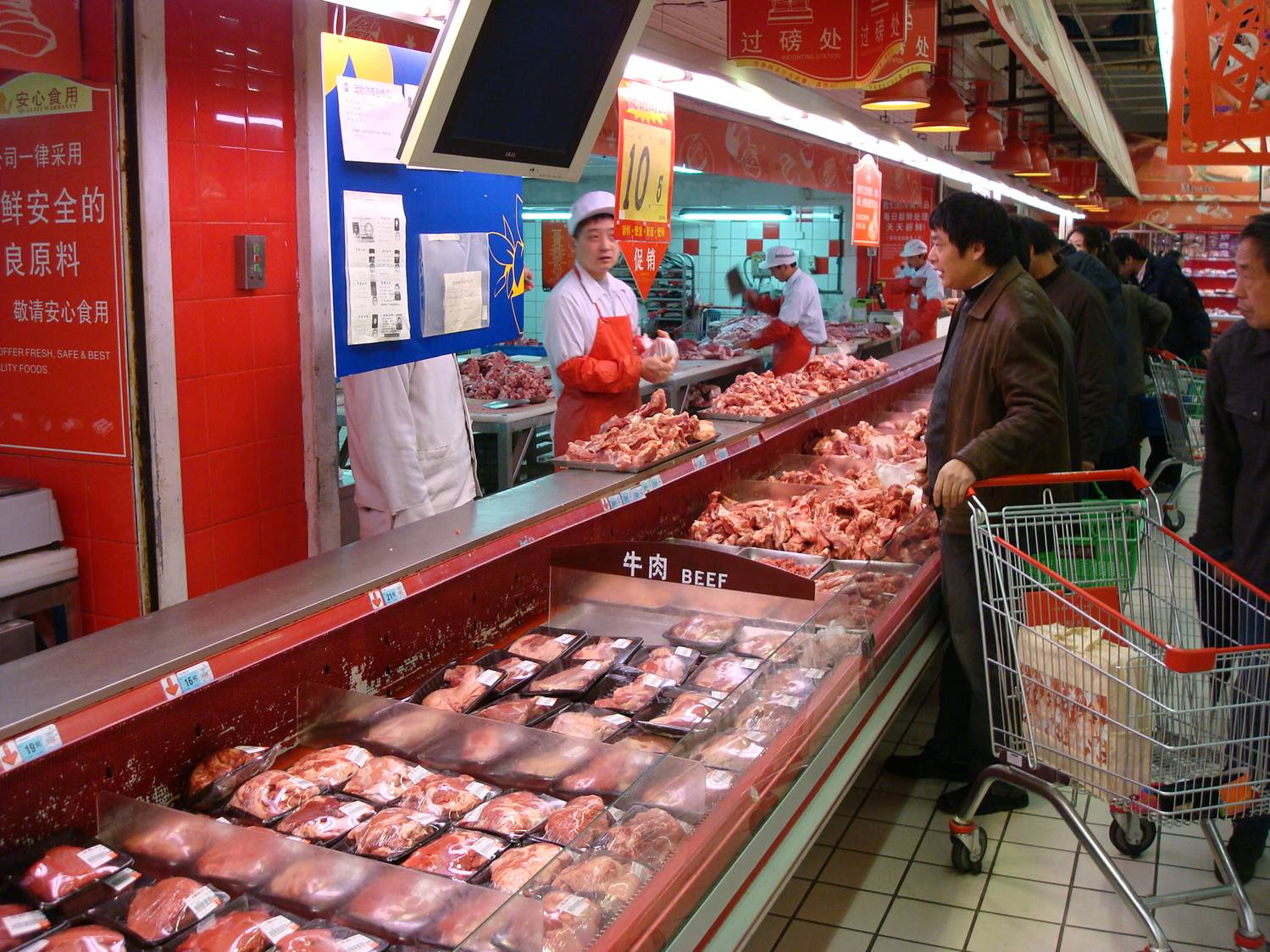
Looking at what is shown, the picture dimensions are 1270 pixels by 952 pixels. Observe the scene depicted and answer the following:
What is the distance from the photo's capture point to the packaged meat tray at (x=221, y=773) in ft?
7.29

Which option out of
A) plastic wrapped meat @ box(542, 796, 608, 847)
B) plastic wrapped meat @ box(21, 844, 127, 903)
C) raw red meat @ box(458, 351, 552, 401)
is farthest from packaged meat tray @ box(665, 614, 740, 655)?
raw red meat @ box(458, 351, 552, 401)

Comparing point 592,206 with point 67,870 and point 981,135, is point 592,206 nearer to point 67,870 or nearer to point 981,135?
point 981,135

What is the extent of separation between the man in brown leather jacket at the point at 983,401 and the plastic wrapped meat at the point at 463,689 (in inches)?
70.6

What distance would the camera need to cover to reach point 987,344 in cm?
406

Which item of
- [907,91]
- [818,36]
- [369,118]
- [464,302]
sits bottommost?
[464,302]

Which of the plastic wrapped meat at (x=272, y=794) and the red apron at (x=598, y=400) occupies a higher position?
the red apron at (x=598, y=400)

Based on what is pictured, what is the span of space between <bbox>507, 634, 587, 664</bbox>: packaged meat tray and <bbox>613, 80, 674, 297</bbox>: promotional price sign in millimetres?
2033

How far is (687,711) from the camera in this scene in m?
2.85

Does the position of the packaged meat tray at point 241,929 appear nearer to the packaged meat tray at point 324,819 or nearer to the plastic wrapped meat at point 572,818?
the packaged meat tray at point 324,819

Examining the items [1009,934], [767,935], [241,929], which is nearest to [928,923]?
[1009,934]

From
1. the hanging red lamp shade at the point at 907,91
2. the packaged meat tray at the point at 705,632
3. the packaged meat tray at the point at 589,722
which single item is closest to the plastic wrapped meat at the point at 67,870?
the packaged meat tray at the point at 589,722

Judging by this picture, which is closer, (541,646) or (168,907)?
(168,907)

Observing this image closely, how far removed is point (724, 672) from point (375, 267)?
1909 millimetres

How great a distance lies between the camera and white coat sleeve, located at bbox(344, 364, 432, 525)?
14.1 feet
